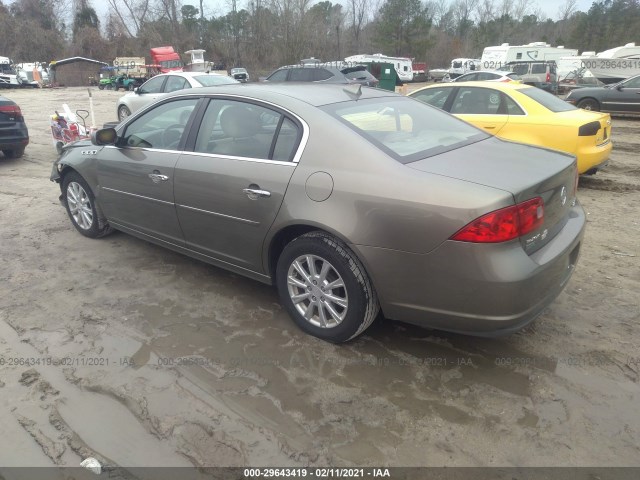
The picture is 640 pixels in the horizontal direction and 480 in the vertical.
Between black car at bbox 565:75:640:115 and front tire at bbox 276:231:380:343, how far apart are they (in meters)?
14.2

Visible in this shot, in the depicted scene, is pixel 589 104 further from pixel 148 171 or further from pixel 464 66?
pixel 464 66

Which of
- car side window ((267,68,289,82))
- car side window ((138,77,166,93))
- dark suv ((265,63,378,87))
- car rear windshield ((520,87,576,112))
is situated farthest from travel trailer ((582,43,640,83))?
car side window ((138,77,166,93))

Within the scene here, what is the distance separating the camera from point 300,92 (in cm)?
350

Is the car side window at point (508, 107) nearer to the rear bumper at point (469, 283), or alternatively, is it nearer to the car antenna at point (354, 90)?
the car antenna at point (354, 90)

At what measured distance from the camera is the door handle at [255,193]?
317cm

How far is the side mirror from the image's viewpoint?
14.0ft

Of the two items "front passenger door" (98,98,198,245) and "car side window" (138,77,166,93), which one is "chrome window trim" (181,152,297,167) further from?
"car side window" (138,77,166,93)

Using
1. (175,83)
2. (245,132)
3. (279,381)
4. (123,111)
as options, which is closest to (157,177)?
(245,132)

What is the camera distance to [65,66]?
45938 millimetres

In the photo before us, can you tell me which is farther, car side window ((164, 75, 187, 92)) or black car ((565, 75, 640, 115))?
black car ((565, 75, 640, 115))

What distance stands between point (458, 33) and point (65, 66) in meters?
58.9

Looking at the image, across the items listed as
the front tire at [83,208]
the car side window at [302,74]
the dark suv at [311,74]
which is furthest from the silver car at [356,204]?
the car side window at [302,74]

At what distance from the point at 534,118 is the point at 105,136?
5.38m

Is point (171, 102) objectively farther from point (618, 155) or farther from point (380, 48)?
point (380, 48)
